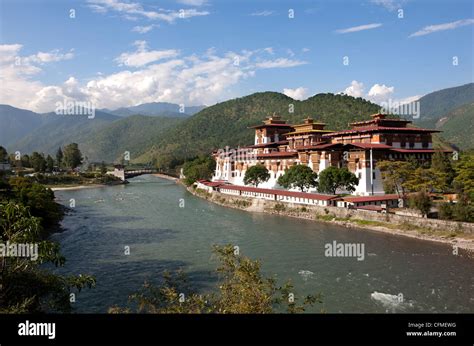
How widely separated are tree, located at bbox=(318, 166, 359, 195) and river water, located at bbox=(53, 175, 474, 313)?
7347mm

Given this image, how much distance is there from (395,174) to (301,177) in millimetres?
12004

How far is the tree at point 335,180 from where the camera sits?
4919 centimetres

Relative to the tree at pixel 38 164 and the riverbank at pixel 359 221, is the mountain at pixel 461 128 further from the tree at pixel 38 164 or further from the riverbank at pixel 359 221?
the tree at pixel 38 164

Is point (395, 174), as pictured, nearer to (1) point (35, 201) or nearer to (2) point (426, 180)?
(2) point (426, 180)

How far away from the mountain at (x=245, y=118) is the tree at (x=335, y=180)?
2686 inches

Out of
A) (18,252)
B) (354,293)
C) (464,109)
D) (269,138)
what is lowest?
(354,293)

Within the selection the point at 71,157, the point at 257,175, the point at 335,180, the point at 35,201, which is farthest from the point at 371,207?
the point at 71,157

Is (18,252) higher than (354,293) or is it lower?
higher

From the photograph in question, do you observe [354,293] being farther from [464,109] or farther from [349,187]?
[464,109]

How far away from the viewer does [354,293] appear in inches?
870

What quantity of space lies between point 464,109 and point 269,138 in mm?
124310

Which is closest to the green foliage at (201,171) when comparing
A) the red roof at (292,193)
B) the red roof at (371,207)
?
the red roof at (292,193)
